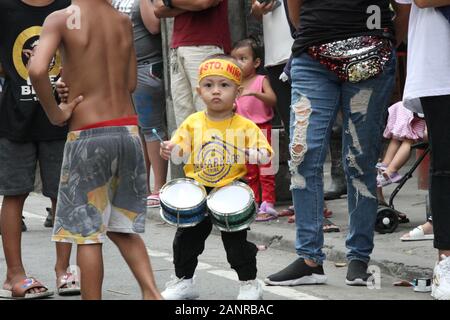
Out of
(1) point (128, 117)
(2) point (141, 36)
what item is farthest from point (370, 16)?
(2) point (141, 36)

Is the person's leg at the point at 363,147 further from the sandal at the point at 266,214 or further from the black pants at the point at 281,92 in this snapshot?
the sandal at the point at 266,214

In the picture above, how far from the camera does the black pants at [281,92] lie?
9352 millimetres

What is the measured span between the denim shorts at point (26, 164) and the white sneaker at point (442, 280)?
2.31 metres

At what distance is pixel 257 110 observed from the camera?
983cm

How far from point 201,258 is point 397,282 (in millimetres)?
1691

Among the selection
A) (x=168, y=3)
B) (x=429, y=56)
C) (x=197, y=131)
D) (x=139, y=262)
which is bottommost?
(x=139, y=262)

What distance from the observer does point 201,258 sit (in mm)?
8250

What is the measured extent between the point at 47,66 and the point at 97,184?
62cm


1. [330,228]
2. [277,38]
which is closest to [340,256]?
[330,228]

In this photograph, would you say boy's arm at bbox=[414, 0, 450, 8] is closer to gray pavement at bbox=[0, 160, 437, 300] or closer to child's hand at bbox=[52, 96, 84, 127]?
gray pavement at bbox=[0, 160, 437, 300]

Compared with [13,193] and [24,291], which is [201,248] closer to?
[24,291]

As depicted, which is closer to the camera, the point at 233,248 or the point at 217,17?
the point at 233,248

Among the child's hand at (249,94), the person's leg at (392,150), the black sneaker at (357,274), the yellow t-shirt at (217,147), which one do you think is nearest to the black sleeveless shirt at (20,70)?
the yellow t-shirt at (217,147)
